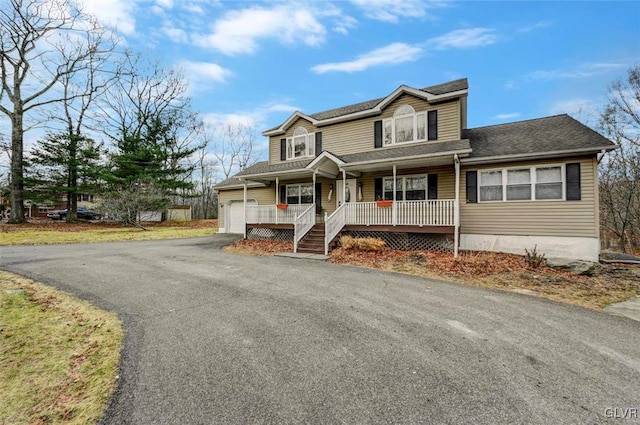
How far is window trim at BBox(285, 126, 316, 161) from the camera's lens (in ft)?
50.1

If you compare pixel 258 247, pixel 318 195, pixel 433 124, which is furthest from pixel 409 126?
pixel 258 247

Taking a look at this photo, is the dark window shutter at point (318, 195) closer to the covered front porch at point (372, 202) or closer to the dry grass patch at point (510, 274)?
the covered front porch at point (372, 202)

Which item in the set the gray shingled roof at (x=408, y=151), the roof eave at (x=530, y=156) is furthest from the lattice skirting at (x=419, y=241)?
the gray shingled roof at (x=408, y=151)

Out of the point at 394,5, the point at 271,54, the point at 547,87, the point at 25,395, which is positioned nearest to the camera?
the point at 25,395

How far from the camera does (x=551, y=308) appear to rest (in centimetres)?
519

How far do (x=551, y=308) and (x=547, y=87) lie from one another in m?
21.2

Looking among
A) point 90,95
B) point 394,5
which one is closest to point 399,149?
point 394,5

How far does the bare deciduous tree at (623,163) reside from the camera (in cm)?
1691

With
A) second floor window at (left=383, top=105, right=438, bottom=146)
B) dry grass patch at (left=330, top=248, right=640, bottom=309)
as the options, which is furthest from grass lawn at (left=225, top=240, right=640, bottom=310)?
second floor window at (left=383, top=105, right=438, bottom=146)

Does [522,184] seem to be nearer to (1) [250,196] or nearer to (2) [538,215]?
(2) [538,215]

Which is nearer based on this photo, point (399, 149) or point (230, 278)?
point (230, 278)

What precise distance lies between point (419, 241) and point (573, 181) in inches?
210

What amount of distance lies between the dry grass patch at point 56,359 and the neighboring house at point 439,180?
749 cm

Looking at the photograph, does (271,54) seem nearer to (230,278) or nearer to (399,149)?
(399,149)
